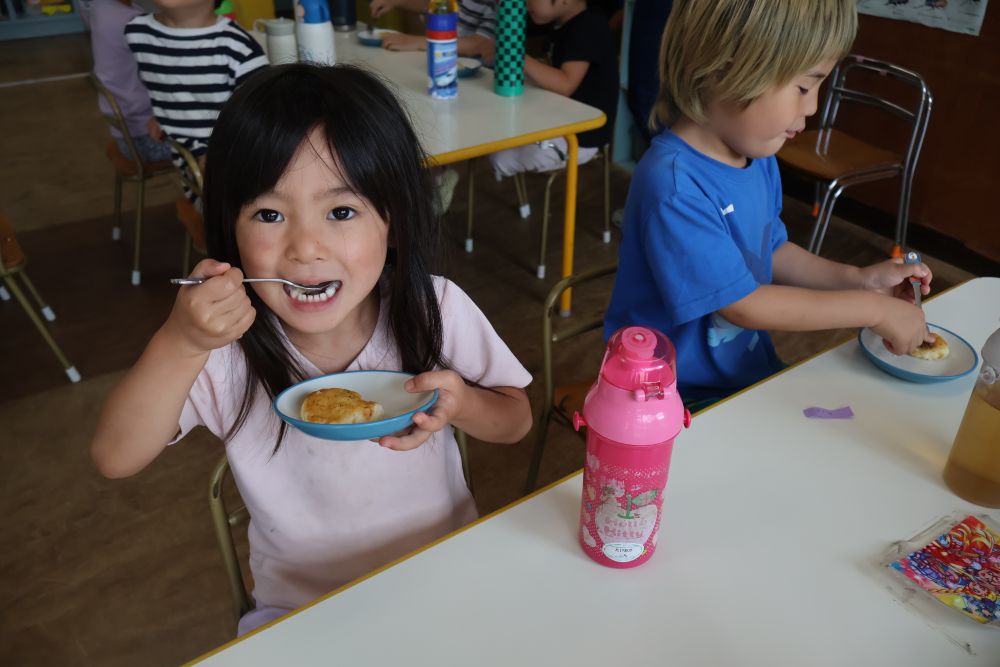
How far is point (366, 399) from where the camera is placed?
0.91 meters

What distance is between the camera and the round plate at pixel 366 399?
2.57 feet

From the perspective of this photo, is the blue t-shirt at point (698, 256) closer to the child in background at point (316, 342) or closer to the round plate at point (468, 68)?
the child in background at point (316, 342)

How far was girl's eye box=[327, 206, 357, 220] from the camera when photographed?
0.85 m

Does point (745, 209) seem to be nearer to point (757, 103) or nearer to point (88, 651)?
point (757, 103)

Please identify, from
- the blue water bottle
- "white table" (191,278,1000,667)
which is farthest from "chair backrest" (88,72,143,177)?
"white table" (191,278,1000,667)

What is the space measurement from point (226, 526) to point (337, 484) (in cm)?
14

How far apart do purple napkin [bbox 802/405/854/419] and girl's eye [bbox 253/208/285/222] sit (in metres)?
0.68

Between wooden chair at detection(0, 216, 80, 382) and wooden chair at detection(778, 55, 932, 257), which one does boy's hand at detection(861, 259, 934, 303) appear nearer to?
wooden chair at detection(778, 55, 932, 257)

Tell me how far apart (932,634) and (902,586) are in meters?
0.05

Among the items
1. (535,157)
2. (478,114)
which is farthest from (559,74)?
(478,114)

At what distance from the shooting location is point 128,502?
6.15 ft

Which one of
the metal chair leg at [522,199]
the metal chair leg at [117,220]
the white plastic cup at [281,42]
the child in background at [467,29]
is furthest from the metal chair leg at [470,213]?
the metal chair leg at [117,220]

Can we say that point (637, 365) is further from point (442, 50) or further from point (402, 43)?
point (402, 43)

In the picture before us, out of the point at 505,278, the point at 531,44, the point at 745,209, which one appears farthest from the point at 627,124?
the point at 745,209
